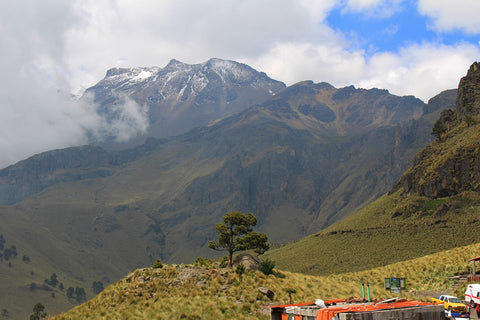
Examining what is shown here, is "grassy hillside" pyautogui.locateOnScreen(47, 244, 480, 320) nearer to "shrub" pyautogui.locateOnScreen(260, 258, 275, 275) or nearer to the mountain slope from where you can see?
"shrub" pyautogui.locateOnScreen(260, 258, 275, 275)

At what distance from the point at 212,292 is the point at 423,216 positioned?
106m

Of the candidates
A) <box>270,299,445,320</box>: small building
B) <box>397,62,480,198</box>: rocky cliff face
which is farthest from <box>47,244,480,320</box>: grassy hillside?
<box>397,62,480,198</box>: rocky cliff face

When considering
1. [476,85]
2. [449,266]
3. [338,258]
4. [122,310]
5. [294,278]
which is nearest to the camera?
[122,310]

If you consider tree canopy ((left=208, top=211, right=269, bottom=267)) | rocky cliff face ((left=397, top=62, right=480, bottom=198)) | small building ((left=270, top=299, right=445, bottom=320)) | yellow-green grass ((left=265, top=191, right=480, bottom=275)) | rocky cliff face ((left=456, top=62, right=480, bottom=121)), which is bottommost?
small building ((left=270, top=299, right=445, bottom=320))

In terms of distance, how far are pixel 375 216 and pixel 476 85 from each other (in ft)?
213

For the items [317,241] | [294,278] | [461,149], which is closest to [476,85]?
[461,149]

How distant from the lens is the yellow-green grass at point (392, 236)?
111812mm

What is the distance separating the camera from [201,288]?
4453 centimetres

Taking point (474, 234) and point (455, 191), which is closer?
point (474, 234)

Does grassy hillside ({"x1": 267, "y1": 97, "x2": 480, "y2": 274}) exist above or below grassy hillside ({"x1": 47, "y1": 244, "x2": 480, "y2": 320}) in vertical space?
above

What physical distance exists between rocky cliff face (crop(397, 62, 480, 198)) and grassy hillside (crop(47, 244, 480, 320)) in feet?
303

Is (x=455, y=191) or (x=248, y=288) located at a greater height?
(x=455, y=191)

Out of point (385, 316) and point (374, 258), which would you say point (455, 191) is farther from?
point (385, 316)

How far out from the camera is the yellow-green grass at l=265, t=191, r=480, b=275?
112 metres
